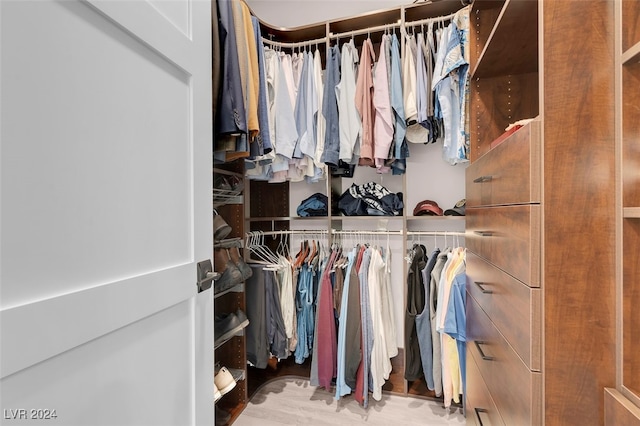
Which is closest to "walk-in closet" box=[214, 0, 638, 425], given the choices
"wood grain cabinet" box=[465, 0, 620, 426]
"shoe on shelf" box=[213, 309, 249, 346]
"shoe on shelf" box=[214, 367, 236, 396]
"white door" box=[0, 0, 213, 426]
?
→ "wood grain cabinet" box=[465, 0, 620, 426]

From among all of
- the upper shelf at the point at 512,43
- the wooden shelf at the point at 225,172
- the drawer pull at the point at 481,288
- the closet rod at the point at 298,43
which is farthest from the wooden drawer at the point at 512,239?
the closet rod at the point at 298,43

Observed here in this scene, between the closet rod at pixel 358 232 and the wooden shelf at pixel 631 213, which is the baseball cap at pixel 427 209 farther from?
the wooden shelf at pixel 631 213

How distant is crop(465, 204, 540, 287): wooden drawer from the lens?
710 millimetres

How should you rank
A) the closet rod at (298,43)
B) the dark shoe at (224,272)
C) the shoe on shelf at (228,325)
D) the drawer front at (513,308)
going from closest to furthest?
1. the drawer front at (513,308)
2. the dark shoe at (224,272)
3. the shoe on shelf at (228,325)
4. the closet rod at (298,43)

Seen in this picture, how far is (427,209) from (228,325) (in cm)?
135

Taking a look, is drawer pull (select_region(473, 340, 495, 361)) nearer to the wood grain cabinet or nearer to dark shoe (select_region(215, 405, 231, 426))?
the wood grain cabinet

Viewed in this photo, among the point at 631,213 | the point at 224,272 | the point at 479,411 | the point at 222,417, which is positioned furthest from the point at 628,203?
the point at 222,417

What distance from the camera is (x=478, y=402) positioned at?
1226 millimetres

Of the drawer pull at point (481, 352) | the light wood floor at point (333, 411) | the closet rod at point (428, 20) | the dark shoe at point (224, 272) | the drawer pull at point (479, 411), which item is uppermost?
the closet rod at point (428, 20)

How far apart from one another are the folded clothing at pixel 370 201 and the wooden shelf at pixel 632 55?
54.5 inches

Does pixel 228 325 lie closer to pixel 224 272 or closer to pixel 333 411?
pixel 224 272

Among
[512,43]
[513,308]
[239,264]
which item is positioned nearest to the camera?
[513,308]

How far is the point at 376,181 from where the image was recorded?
2.22 meters

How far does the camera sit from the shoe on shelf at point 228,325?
1.60 meters
